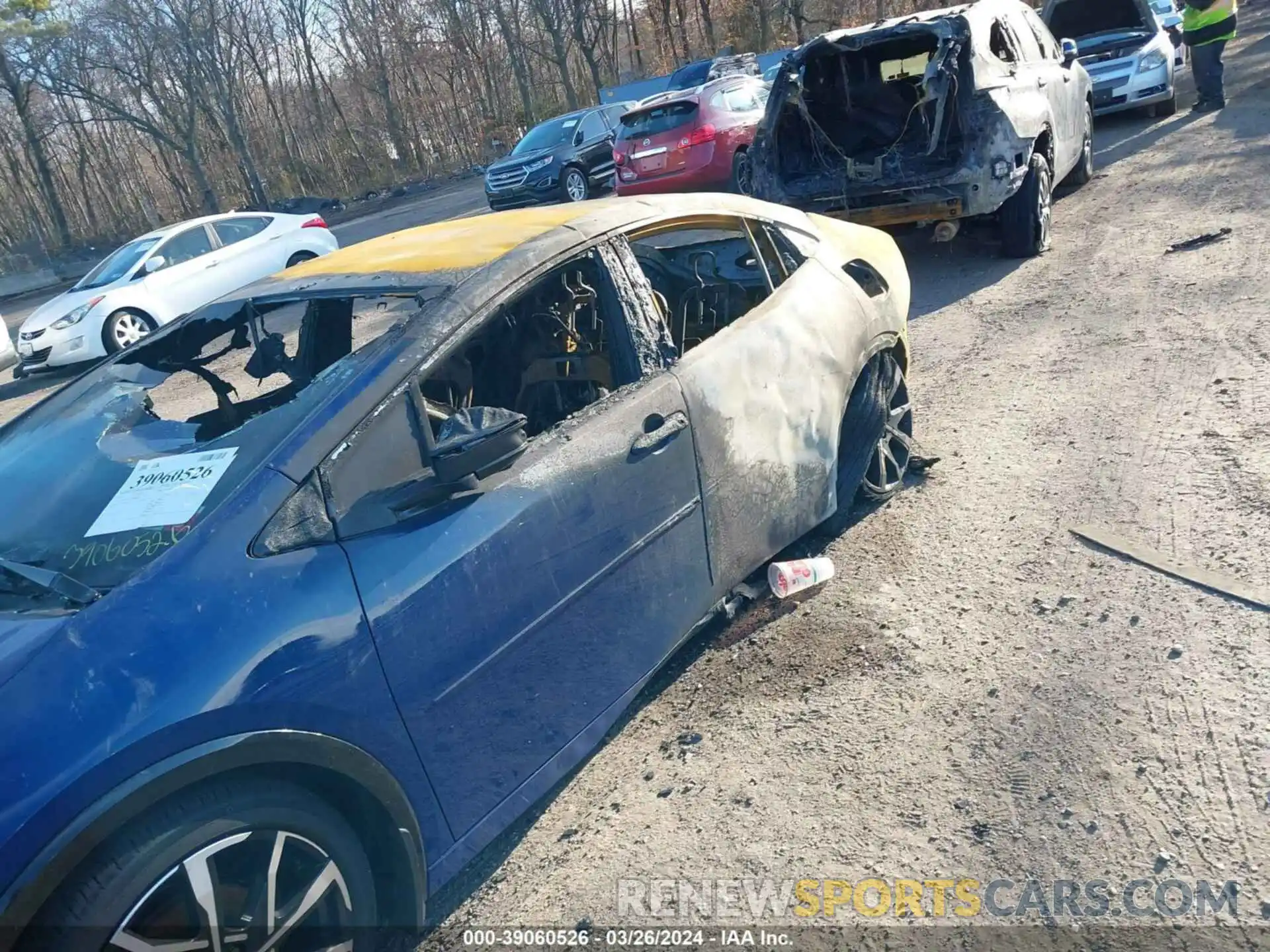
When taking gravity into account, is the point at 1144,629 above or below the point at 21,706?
below

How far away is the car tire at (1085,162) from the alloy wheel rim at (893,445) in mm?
6832

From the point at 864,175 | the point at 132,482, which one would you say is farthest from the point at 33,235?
the point at 132,482

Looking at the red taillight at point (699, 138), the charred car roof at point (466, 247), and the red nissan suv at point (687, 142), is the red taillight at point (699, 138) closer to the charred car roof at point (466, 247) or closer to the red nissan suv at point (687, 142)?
the red nissan suv at point (687, 142)

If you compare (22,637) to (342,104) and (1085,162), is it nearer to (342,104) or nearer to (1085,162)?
(1085,162)

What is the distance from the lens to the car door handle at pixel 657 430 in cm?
289

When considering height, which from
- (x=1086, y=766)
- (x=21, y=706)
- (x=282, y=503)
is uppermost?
(x=282, y=503)

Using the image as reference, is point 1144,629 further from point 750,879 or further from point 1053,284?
point 1053,284

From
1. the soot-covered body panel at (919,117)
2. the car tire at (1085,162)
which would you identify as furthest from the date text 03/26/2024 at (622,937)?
the car tire at (1085,162)

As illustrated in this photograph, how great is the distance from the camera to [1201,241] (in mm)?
7402

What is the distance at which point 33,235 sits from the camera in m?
34.2

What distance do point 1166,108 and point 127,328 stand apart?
14.4 meters

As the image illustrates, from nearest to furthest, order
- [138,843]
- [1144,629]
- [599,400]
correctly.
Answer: [138,843]
[599,400]
[1144,629]

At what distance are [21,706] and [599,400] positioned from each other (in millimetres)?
1709

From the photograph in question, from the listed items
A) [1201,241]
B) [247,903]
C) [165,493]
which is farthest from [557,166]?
[247,903]
